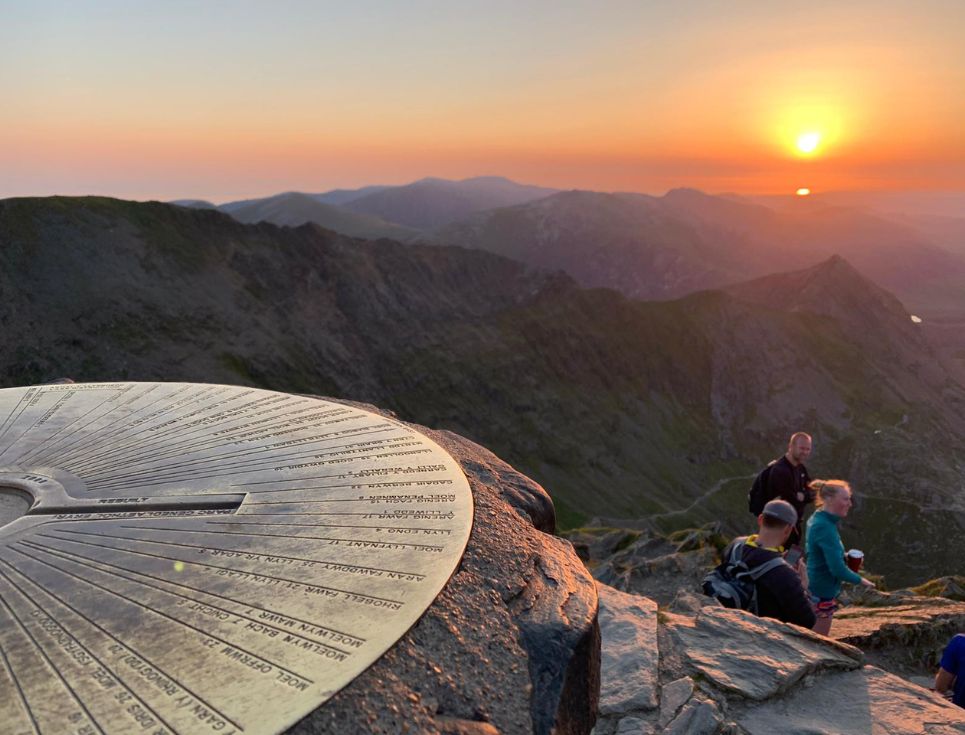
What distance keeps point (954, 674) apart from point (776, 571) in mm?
1689

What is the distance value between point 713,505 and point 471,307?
33.2 meters

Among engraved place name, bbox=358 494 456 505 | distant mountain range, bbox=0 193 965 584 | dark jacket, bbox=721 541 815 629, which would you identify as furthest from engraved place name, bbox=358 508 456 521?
distant mountain range, bbox=0 193 965 584

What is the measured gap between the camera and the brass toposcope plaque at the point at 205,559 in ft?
9.34

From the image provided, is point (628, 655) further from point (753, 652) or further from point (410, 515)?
point (410, 515)

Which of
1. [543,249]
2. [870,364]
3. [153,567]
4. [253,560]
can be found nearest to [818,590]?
[253,560]

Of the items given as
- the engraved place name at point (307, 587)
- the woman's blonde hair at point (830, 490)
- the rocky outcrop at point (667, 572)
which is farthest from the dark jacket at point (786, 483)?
the engraved place name at point (307, 587)

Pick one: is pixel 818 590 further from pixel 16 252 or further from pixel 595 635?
pixel 16 252

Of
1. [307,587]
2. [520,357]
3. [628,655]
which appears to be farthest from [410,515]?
[520,357]

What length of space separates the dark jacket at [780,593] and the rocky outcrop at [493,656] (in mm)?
1391

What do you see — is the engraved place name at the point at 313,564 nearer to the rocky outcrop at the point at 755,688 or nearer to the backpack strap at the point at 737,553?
the rocky outcrop at the point at 755,688

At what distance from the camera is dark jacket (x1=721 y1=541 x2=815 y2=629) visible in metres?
5.03

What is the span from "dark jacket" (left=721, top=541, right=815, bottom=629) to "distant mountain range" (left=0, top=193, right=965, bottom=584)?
131ft

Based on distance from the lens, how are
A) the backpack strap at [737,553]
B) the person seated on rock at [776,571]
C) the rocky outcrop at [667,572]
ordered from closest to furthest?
1. the person seated on rock at [776,571]
2. the backpack strap at [737,553]
3. the rocky outcrop at [667,572]

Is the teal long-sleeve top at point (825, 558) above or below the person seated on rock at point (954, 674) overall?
above
